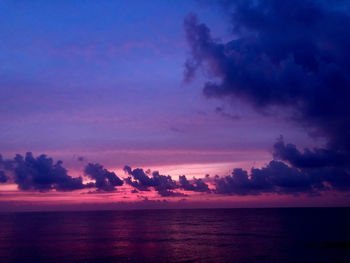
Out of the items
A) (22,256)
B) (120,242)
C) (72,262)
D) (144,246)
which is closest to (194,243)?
(144,246)

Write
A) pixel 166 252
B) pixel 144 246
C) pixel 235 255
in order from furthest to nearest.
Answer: pixel 144 246, pixel 166 252, pixel 235 255

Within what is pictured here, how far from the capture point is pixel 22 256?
57.3 m

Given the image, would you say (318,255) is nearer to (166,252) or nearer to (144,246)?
(166,252)

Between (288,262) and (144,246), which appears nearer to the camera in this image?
(288,262)

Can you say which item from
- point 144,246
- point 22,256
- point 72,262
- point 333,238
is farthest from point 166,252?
point 333,238

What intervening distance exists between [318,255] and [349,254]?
16.8 feet

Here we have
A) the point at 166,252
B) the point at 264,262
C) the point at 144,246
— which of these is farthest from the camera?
the point at 144,246

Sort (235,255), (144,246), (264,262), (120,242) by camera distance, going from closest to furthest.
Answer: (264,262), (235,255), (144,246), (120,242)

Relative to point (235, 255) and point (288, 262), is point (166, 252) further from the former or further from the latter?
point (288, 262)

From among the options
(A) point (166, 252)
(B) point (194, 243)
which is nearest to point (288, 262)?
(A) point (166, 252)

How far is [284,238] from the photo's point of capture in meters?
78.2

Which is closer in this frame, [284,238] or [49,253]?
[49,253]

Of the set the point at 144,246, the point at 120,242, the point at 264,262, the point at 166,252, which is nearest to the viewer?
the point at 264,262

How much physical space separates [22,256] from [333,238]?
209 feet
